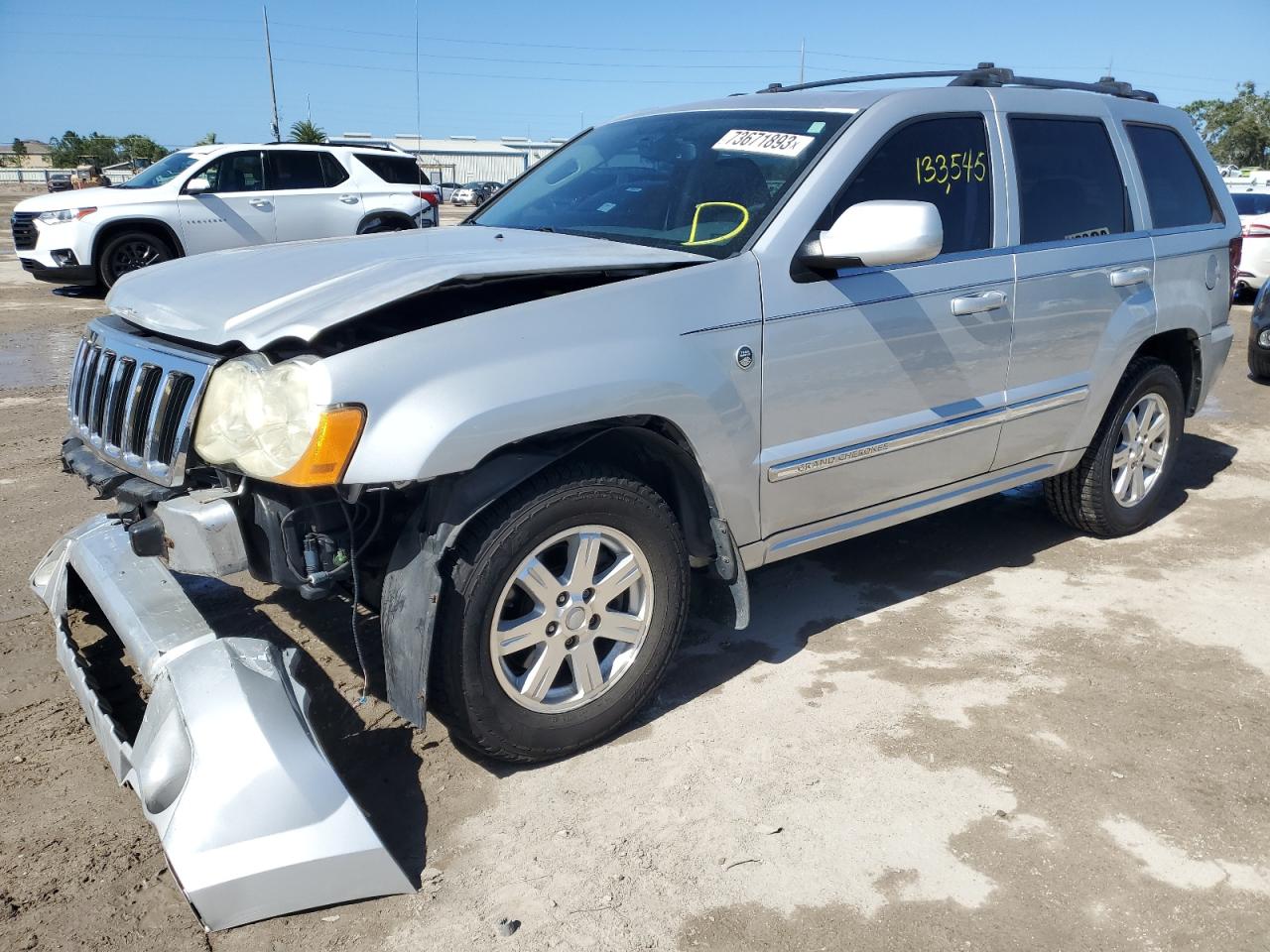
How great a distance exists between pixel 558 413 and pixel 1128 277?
2.91 metres

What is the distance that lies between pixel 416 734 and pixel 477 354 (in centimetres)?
126

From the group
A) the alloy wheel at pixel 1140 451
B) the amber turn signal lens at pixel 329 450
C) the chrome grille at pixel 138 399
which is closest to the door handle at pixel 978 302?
the alloy wheel at pixel 1140 451

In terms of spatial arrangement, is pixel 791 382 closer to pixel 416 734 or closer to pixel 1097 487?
pixel 416 734

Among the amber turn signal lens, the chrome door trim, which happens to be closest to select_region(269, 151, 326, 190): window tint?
the chrome door trim

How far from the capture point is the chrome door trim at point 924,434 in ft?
11.0

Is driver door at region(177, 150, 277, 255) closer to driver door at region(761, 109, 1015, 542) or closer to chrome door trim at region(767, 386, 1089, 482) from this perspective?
driver door at region(761, 109, 1015, 542)

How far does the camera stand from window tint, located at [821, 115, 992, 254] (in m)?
3.55

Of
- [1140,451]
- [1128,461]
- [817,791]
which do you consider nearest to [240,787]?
[817,791]

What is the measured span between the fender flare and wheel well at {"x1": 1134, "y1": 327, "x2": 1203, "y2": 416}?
3465 mm

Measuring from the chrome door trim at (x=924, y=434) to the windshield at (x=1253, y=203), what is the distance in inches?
429

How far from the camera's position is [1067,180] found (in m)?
4.25

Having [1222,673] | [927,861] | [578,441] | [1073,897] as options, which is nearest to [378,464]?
[578,441]

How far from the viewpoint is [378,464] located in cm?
250

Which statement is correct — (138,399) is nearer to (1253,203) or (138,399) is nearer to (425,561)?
(425,561)
